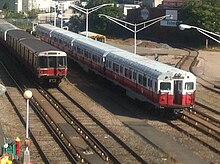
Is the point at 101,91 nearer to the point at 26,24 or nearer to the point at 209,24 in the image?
the point at 209,24

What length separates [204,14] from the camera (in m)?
80.9

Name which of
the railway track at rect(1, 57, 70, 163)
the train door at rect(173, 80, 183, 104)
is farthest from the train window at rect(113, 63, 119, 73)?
the train door at rect(173, 80, 183, 104)

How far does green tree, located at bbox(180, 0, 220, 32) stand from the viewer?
265 feet

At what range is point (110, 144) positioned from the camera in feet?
76.0

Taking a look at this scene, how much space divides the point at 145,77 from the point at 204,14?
2109 inches

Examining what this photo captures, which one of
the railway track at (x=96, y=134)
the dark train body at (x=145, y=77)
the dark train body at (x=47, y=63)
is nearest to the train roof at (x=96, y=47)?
the dark train body at (x=145, y=77)

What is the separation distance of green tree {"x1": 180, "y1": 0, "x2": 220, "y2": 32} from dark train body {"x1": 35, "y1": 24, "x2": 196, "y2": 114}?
41.0 metres

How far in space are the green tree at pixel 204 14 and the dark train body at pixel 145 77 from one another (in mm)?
40963

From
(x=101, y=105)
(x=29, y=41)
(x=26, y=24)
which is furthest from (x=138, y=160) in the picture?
(x=26, y=24)

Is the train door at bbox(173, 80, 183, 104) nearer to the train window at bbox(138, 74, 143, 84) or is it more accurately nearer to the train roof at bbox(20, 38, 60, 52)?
the train window at bbox(138, 74, 143, 84)

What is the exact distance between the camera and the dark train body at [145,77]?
2800 centimetres

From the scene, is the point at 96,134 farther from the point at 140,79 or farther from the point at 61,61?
the point at 61,61

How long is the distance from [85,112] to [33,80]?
11.5 metres

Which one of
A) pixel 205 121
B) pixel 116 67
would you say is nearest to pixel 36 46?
pixel 116 67
